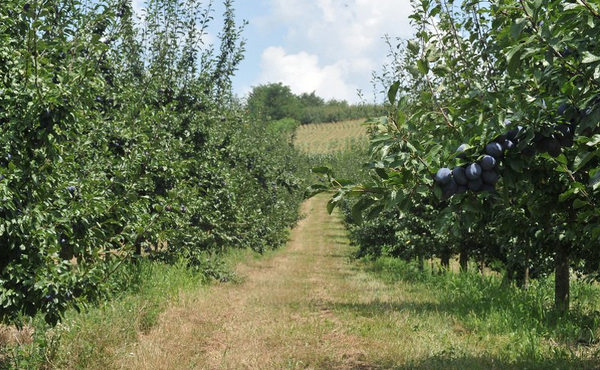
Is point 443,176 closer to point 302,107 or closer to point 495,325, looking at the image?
point 495,325

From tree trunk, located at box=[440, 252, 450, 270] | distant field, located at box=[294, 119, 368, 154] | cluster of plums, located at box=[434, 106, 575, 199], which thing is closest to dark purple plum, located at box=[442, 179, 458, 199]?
cluster of plums, located at box=[434, 106, 575, 199]

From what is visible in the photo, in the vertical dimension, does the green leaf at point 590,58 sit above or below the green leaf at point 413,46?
below

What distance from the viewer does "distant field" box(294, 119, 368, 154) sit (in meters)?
91.2

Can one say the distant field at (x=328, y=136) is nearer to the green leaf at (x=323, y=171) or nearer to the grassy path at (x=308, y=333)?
the grassy path at (x=308, y=333)

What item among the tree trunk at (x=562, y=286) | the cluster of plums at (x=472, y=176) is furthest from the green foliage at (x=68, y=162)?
the tree trunk at (x=562, y=286)

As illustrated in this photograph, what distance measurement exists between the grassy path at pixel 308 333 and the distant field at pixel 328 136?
7576 centimetres

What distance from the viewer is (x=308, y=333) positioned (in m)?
7.54

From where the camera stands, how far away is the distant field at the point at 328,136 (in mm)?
91250

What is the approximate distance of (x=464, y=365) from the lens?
568 centimetres

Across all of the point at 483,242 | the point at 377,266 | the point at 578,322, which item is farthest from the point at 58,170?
the point at 377,266

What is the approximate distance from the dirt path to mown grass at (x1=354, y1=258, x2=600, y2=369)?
705mm

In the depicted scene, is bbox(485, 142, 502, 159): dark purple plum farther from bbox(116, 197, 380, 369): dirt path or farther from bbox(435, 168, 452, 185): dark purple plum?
bbox(116, 197, 380, 369): dirt path

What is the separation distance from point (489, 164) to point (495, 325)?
5327mm

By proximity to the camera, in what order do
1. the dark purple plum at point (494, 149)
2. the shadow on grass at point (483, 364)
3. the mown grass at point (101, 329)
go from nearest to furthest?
the dark purple plum at point (494, 149) < the mown grass at point (101, 329) < the shadow on grass at point (483, 364)
